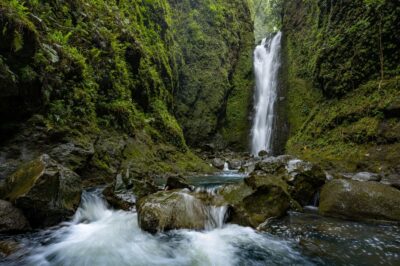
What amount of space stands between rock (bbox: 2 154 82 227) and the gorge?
0.02m

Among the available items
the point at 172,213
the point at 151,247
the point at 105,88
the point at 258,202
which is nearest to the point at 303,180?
the point at 258,202

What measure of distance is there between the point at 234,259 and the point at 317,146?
1153cm

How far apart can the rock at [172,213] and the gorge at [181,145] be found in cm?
3

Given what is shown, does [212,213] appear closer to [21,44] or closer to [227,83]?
[21,44]

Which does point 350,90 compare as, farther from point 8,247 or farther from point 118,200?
point 8,247

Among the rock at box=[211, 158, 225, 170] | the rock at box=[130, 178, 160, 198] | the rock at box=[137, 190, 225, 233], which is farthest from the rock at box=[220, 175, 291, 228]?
the rock at box=[211, 158, 225, 170]

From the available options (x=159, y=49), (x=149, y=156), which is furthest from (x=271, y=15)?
(x=149, y=156)

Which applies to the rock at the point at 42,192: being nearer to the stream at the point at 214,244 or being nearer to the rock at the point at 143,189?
the stream at the point at 214,244

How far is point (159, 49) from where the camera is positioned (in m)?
16.5

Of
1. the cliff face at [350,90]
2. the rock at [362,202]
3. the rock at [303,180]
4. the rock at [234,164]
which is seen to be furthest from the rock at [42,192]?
the rock at [234,164]

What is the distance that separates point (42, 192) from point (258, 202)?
13.6 ft

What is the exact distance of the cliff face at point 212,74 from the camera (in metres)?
20.3

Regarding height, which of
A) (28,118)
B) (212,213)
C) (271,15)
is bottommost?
(212,213)

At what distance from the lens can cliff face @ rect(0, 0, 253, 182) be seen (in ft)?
20.3
